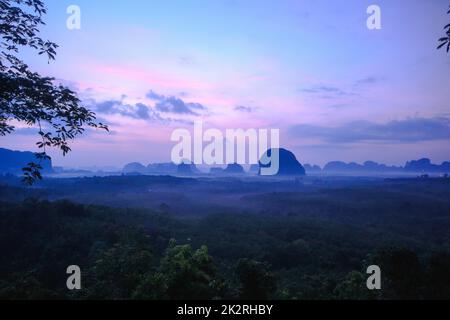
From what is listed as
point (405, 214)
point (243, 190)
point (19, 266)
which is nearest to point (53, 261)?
point (19, 266)

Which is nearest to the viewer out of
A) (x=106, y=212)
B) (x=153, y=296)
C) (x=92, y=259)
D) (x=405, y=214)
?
(x=153, y=296)

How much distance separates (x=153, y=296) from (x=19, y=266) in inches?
1302

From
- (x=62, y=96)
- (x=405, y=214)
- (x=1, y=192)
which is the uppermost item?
(x=62, y=96)

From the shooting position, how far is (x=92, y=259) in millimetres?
35344

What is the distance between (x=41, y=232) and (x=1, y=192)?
198 ft

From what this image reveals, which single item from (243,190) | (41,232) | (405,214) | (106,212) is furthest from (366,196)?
(41,232)

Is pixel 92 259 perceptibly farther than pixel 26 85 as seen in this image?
Yes

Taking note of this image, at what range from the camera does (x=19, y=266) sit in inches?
1437

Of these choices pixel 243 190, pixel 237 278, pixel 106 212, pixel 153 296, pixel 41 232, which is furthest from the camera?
pixel 243 190

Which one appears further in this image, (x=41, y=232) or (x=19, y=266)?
(x=41, y=232)
